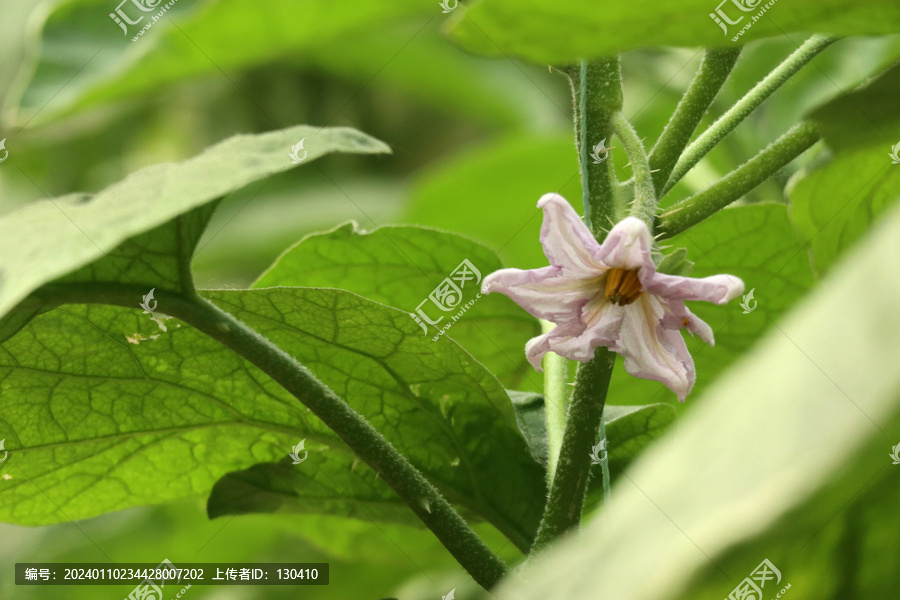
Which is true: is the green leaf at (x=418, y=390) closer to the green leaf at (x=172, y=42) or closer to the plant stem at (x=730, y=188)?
the plant stem at (x=730, y=188)

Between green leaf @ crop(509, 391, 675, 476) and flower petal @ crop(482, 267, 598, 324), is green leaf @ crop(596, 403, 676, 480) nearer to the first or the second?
green leaf @ crop(509, 391, 675, 476)

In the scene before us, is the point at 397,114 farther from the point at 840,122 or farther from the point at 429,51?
the point at 840,122

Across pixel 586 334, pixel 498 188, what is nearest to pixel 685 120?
pixel 586 334

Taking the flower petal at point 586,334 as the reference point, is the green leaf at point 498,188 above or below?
above

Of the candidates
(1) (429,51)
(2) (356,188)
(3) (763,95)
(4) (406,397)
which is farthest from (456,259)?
(2) (356,188)

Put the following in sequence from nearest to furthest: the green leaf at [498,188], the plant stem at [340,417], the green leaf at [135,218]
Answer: the green leaf at [135,218]
the plant stem at [340,417]
the green leaf at [498,188]

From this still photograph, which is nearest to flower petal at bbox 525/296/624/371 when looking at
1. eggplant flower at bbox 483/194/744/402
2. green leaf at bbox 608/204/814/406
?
eggplant flower at bbox 483/194/744/402

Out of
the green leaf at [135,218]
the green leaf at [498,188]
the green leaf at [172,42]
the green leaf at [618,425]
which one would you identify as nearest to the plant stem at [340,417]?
the green leaf at [135,218]
